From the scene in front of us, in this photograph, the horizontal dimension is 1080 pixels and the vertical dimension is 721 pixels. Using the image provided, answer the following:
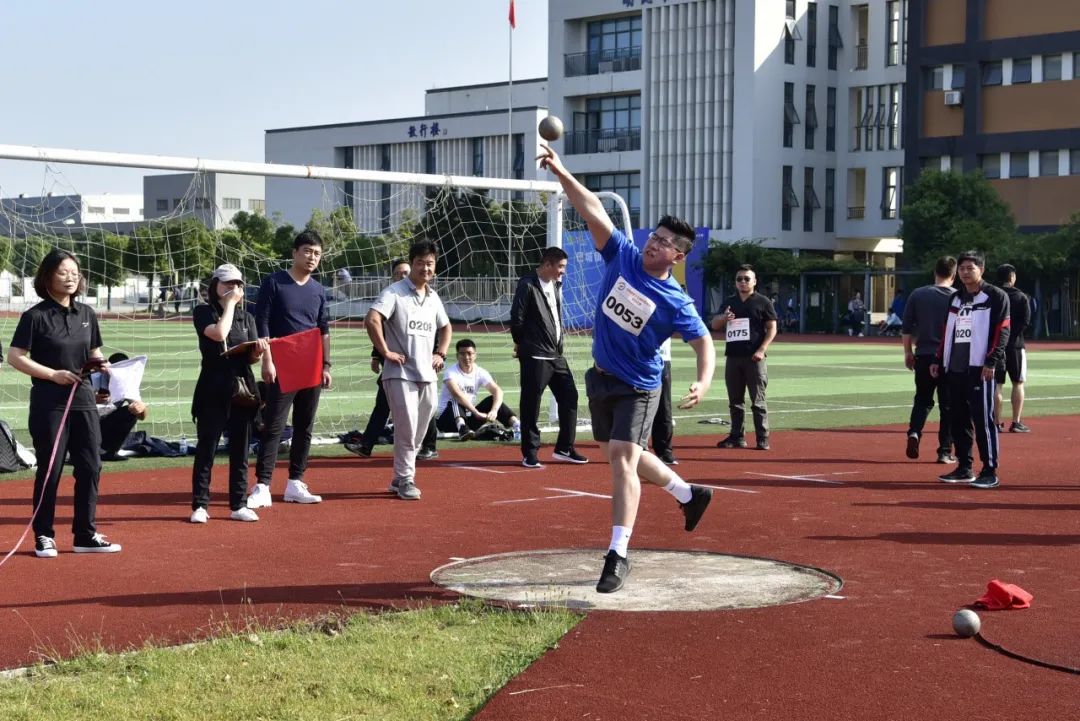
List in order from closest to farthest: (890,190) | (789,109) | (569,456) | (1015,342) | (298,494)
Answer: (298,494), (569,456), (1015,342), (789,109), (890,190)

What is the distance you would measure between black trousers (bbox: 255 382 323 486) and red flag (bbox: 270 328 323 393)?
0.38 ft

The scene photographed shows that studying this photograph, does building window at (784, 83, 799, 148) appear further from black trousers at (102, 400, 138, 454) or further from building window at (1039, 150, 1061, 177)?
black trousers at (102, 400, 138, 454)

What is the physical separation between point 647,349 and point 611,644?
205cm

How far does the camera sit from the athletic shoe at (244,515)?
35.4 ft

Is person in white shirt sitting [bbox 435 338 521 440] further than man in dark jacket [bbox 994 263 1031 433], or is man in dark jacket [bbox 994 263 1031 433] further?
person in white shirt sitting [bbox 435 338 521 440]

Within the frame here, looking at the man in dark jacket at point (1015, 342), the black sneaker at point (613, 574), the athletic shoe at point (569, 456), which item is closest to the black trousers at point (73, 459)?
the black sneaker at point (613, 574)

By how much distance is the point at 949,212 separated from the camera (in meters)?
59.6

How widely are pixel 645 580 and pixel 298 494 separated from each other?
4.15m

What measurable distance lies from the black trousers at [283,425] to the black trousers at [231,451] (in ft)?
1.74

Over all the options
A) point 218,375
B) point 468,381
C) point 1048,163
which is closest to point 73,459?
point 218,375

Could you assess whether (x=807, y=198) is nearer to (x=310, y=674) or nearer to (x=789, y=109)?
(x=789, y=109)

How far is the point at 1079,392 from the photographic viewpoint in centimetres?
2623

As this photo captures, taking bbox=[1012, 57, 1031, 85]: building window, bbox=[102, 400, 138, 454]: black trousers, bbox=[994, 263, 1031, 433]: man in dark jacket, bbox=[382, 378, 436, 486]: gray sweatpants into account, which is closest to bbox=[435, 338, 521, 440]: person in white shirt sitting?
bbox=[102, 400, 138, 454]: black trousers

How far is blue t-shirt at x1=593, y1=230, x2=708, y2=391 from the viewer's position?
8.32m
